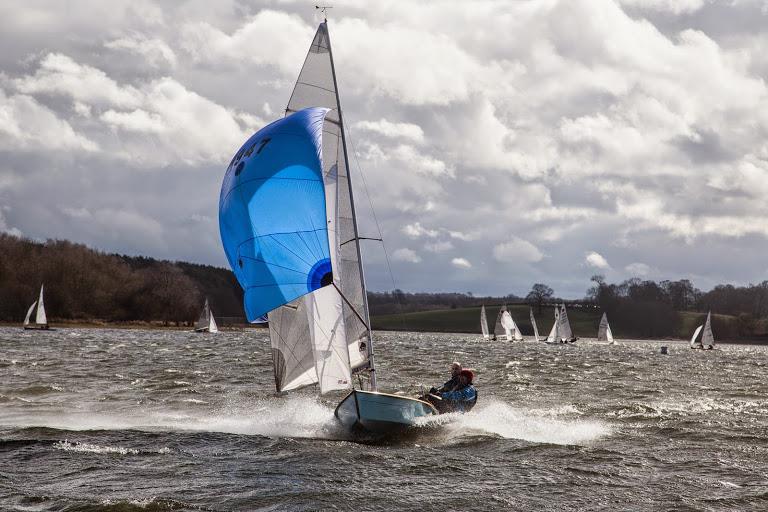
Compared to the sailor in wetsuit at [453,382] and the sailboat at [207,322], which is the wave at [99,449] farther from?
the sailboat at [207,322]

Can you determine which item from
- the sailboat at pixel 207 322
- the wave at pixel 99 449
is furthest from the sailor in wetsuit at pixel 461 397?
the sailboat at pixel 207 322

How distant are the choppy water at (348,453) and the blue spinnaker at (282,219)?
11.1 feet

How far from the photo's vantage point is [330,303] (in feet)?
59.3

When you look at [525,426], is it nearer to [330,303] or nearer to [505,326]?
[330,303]

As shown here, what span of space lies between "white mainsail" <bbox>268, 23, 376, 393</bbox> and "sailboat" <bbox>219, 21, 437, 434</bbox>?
0.08 ft

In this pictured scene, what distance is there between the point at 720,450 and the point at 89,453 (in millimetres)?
13344

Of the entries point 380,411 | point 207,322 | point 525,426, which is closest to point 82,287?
point 207,322

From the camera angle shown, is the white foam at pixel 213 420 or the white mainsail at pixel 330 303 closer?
the white mainsail at pixel 330 303

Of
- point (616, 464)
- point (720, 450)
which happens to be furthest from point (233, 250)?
point (720, 450)

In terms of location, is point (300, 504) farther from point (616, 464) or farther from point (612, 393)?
point (612, 393)

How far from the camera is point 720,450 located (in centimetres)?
1770

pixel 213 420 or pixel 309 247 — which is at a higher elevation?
pixel 309 247

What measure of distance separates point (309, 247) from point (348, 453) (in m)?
4.29

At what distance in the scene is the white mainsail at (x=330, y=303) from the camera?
1797cm
